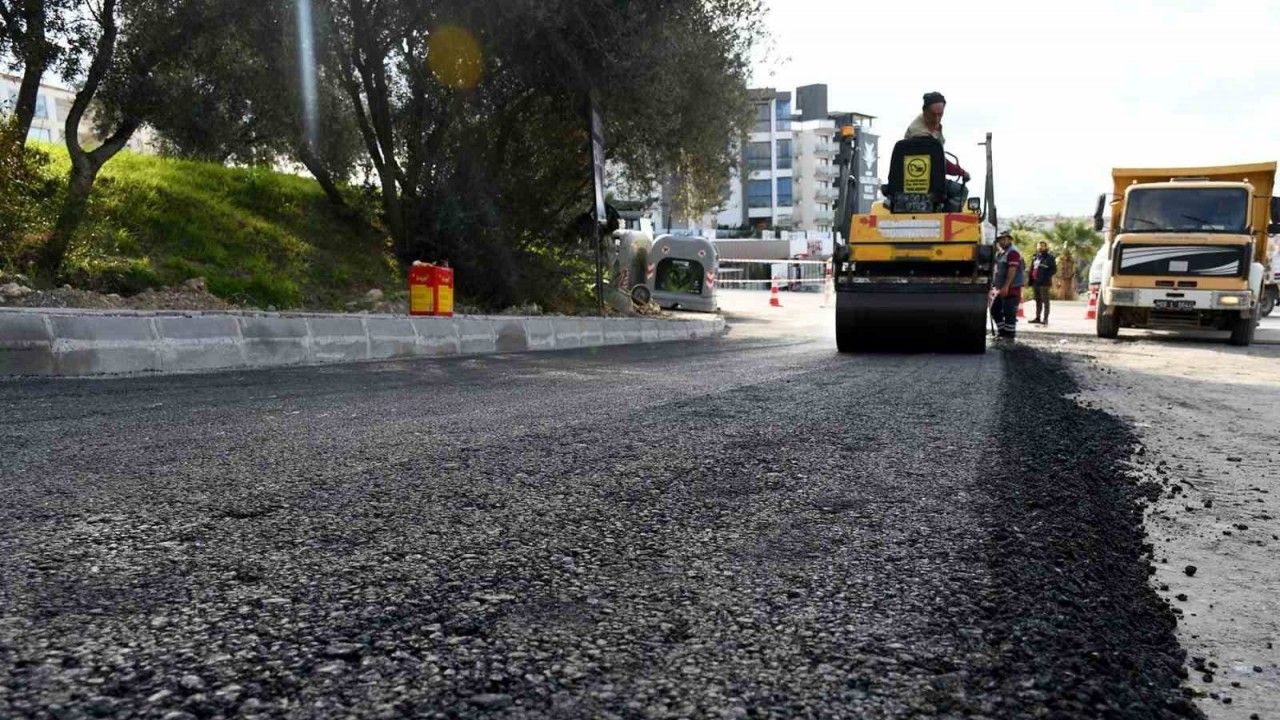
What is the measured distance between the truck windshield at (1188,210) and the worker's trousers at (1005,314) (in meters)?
2.68

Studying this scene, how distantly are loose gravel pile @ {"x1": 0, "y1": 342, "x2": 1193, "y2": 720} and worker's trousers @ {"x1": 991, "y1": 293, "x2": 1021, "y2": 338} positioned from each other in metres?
10.0

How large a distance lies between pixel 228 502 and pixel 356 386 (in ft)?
13.4

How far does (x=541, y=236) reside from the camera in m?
18.5

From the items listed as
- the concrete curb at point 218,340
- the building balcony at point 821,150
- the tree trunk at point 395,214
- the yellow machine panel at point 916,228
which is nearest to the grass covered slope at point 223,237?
the tree trunk at point 395,214

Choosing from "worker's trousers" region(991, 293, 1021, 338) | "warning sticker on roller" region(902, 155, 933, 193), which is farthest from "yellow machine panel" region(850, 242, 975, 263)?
"worker's trousers" region(991, 293, 1021, 338)

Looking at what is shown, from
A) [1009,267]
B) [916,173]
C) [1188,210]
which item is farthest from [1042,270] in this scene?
[916,173]

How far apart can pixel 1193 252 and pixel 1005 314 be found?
324cm

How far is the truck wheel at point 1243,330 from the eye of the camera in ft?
48.0

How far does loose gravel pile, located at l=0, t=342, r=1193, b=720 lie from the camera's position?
5.75 ft

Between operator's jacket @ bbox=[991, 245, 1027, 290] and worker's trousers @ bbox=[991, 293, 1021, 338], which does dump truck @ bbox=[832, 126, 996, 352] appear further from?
operator's jacket @ bbox=[991, 245, 1027, 290]

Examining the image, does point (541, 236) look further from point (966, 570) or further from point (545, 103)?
point (966, 570)

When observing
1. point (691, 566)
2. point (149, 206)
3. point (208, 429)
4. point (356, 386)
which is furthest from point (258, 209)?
point (691, 566)

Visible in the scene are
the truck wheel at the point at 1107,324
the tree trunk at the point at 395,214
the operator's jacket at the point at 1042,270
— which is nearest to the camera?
the truck wheel at the point at 1107,324

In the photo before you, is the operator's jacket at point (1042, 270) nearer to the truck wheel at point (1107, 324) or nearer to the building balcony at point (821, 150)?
the truck wheel at point (1107, 324)
